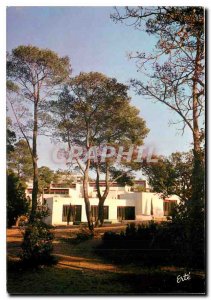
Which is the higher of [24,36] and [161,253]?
[24,36]

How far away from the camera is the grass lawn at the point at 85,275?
5594 mm

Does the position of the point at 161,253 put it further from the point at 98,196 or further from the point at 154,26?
the point at 154,26

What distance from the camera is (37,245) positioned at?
6.03 m

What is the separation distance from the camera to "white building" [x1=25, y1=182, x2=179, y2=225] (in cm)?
608

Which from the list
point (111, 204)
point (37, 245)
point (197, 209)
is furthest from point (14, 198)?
point (197, 209)

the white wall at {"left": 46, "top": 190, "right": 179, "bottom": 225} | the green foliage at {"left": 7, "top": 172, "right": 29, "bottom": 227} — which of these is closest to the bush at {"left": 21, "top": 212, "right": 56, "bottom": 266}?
the white wall at {"left": 46, "top": 190, "right": 179, "bottom": 225}

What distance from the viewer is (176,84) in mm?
6410

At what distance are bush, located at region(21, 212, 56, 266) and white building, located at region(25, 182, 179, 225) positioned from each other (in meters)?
0.23

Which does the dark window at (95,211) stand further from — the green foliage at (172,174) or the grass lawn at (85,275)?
the green foliage at (172,174)

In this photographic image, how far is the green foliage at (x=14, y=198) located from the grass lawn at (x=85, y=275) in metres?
0.26

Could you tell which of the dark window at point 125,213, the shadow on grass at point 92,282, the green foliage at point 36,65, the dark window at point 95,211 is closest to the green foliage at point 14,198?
the shadow on grass at point 92,282

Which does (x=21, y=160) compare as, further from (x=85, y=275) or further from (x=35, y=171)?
(x=85, y=275)
